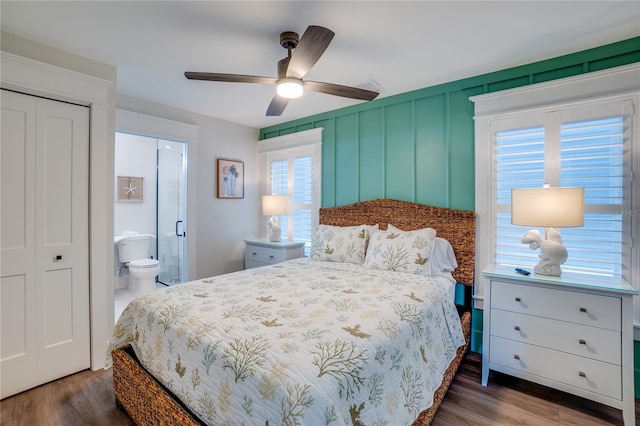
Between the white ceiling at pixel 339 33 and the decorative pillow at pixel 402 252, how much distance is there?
147 cm

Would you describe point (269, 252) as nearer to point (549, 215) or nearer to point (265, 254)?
point (265, 254)

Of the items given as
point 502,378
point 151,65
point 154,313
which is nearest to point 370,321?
point 154,313

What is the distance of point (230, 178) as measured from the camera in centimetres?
421

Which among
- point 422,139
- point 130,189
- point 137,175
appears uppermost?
point 422,139

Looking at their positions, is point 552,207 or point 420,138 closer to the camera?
point 552,207

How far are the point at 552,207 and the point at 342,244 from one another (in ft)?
5.60

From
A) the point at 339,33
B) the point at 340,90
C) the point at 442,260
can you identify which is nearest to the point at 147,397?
the point at 340,90

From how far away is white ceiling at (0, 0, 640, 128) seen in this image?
181cm

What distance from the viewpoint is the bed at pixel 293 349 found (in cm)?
110

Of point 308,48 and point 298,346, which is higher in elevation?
point 308,48

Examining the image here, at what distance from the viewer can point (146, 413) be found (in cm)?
162

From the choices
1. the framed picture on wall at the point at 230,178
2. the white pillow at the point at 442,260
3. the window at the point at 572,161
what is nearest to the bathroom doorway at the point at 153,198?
the framed picture on wall at the point at 230,178

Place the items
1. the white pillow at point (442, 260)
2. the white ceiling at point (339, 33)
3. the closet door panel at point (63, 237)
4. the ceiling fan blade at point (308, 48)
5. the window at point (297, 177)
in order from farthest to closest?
the window at point (297, 177) < the white pillow at point (442, 260) < the closet door panel at point (63, 237) < the white ceiling at point (339, 33) < the ceiling fan blade at point (308, 48)

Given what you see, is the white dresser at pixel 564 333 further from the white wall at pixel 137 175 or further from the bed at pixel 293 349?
the white wall at pixel 137 175
